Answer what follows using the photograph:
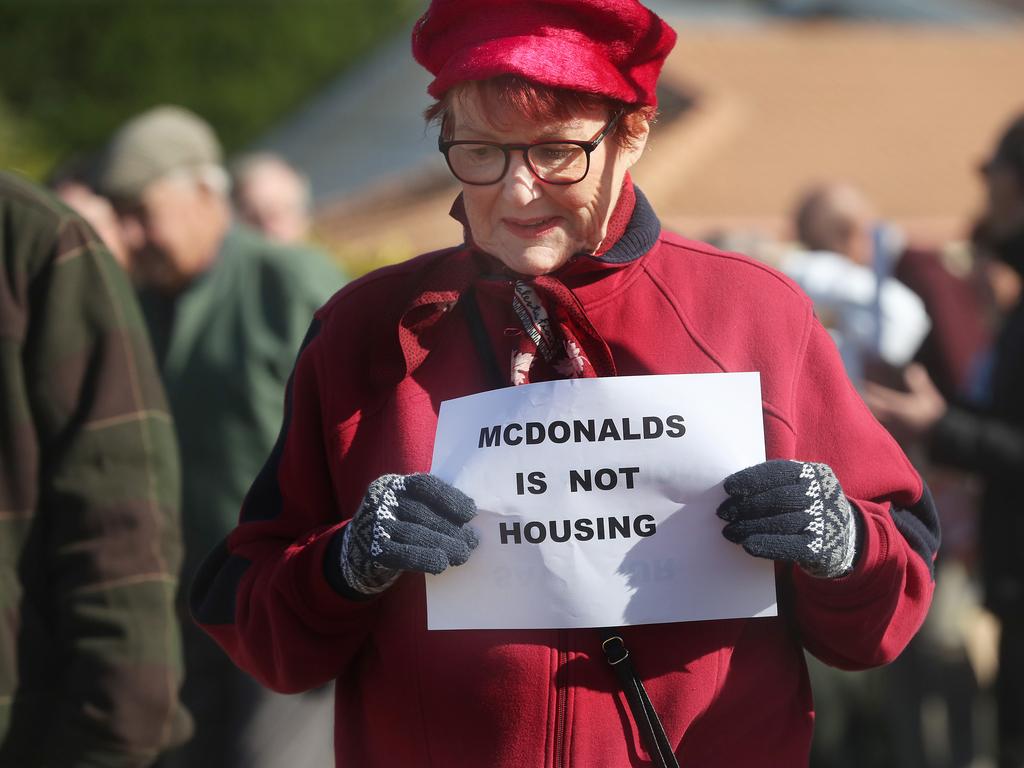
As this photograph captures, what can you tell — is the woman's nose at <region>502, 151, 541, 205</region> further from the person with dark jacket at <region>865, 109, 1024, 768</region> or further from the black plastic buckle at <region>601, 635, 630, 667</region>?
the person with dark jacket at <region>865, 109, 1024, 768</region>

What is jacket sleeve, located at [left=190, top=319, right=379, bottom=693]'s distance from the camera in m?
1.95

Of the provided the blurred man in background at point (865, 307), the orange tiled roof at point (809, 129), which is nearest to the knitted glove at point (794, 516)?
the blurred man in background at point (865, 307)

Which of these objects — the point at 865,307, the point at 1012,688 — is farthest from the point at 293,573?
the point at 865,307

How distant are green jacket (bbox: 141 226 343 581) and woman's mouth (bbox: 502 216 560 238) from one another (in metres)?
2.07

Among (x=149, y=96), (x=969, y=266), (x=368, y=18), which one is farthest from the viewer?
(x=368, y=18)

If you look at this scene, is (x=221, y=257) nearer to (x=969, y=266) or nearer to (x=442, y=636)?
(x=442, y=636)

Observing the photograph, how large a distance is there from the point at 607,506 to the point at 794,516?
0.82 feet

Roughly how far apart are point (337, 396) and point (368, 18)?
27.8 metres

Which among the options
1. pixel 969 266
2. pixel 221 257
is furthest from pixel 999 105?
pixel 221 257

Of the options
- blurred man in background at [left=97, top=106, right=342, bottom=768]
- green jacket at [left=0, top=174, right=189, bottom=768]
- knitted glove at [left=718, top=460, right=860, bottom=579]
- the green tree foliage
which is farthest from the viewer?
the green tree foliage

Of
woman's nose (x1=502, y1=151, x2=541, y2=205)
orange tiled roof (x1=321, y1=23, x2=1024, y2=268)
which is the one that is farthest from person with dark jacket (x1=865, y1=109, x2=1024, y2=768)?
orange tiled roof (x1=321, y1=23, x2=1024, y2=268)

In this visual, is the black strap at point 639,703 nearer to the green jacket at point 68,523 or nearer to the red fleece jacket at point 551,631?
the red fleece jacket at point 551,631

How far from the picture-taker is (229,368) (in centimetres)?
396

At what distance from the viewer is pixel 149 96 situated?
2681 centimetres
